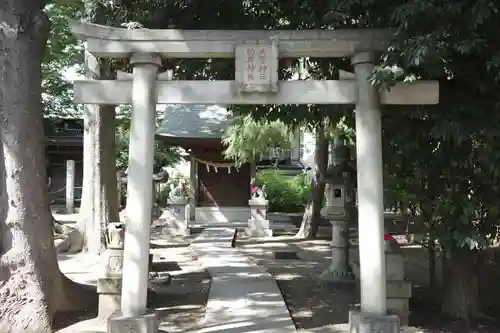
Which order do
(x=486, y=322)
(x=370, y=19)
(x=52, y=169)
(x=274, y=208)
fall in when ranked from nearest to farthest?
1. (x=370, y=19)
2. (x=486, y=322)
3. (x=274, y=208)
4. (x=52, y=169)

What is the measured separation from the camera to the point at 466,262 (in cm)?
735

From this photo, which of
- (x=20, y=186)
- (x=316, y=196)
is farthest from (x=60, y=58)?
(x=20, y=186)

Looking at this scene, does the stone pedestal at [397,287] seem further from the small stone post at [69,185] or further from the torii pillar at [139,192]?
the small stone post at [69,185]

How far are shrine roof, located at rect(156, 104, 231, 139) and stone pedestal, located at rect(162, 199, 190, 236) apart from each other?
258cm

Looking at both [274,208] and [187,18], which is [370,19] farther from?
[274,208]

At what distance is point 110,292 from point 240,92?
332cm

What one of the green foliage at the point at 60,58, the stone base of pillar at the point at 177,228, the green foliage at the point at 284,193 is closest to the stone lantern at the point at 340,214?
the green foliage at the point at 60,58

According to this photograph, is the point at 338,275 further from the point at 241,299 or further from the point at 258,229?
the point at 258,229

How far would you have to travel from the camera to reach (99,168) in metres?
12.5

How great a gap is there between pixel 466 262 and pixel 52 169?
26.2 m

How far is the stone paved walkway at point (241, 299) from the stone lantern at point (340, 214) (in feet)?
4.41

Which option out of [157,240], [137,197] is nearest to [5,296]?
[137,197]

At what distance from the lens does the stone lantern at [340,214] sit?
32.6 feet

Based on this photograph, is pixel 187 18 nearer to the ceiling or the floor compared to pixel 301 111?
nearer to the ceiling
